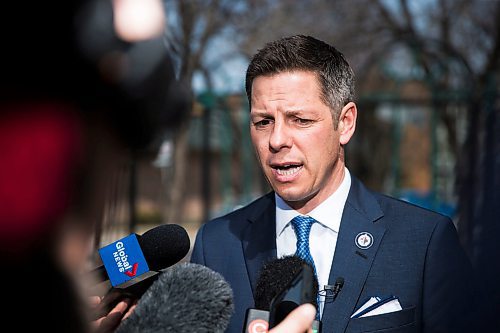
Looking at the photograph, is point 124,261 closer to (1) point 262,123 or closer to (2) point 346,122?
(1) point 262,123

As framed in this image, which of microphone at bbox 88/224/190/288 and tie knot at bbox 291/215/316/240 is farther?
tie knot at bbox 291/215/316/240

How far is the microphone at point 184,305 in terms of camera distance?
1.16 meters

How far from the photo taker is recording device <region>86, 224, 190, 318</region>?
1.83 m

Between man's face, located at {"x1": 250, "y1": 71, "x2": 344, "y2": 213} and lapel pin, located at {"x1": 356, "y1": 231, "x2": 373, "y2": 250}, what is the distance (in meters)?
0.23

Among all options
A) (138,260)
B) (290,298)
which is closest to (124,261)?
(138,260)

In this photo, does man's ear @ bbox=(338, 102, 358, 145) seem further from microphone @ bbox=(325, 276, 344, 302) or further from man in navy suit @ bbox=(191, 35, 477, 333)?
microphone @ bbox=(325, 276, 344, 302)

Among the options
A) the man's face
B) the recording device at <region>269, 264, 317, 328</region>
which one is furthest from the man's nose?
the recording device at <region>269, 264, 317, 328</region>

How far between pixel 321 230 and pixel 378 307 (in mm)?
365

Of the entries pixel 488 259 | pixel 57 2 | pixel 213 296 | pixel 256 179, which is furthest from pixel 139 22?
pixel 256 179

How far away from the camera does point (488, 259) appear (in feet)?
6.92

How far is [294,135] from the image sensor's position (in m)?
2.49

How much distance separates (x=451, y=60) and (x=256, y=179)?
10.1 feet

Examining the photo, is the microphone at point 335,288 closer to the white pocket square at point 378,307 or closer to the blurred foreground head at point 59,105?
Result: the white pocket square at point 378,307

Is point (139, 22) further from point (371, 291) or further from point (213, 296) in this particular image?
point (371, 291)
